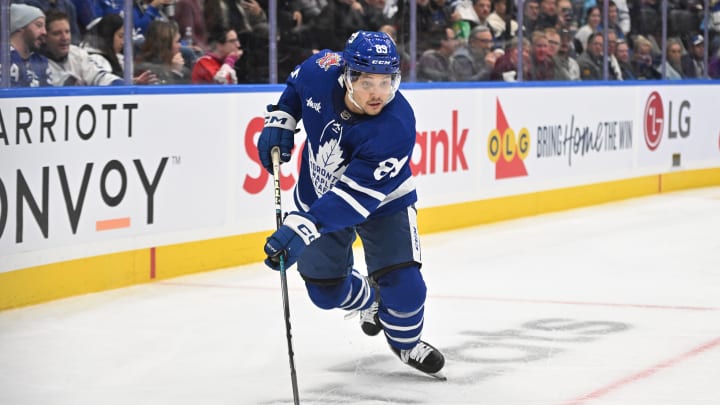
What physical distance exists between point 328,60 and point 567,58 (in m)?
6.32

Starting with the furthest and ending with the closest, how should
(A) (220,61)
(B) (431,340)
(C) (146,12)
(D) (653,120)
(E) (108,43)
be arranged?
(D) (653,120) → (A) (220,61) → (C) (146,12) → (E) (108,43) → (B) (431,340)

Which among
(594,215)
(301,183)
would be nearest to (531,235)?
(594,215)

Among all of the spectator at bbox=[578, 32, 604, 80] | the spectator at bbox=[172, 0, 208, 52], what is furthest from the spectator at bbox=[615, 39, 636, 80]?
the spectator at bbox=[172, 0, 208, 52]

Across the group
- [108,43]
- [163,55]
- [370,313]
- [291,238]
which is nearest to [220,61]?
[163,55]

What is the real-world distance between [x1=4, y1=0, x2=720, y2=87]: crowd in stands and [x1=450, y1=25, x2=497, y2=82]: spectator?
11mm

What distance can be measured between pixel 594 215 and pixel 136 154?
14.4 feet

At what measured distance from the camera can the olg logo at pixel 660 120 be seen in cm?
1138

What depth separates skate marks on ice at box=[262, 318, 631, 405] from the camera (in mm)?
4203

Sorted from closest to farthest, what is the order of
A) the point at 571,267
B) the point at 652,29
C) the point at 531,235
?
the point at 571,267 → the point at 531,235 → the point at 652,29

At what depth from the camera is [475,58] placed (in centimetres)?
946

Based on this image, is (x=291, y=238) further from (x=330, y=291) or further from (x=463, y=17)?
(x=463, y=17)

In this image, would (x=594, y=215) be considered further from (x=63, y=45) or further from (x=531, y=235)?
(x=63, y=45)

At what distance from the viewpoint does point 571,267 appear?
23.5 feet

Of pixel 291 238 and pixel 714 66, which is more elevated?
pixel 714 66
